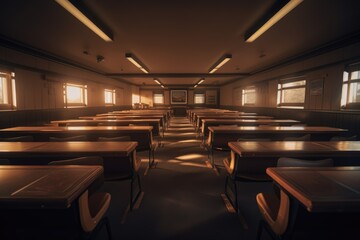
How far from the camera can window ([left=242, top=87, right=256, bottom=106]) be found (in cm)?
832

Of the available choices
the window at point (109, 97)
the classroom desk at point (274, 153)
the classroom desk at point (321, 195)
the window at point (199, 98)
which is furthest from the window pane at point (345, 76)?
the window at point (199, 98)

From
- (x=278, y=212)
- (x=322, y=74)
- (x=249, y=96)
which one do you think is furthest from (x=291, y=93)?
(x=278, y=212)

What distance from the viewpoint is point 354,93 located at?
3570 mm

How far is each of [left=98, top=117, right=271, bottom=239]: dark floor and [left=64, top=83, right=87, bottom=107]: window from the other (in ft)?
14.5

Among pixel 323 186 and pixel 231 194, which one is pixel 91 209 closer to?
pixel 323 186

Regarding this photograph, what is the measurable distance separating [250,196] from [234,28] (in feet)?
9.18

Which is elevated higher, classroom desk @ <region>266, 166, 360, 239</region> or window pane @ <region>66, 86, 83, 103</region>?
window pane @ <region>66, 86, 83, 103</region>

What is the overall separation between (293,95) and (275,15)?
3.90m

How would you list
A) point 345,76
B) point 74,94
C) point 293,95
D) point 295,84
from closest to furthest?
point 345,76 → point 295,84 → point 293,95 → point 74,94

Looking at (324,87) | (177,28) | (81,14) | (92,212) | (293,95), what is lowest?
(92,212)

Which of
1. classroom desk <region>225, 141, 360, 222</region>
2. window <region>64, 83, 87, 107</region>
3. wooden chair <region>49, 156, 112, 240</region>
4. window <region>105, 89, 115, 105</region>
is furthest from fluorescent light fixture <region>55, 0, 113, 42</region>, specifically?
window <region>105, 89, 115, 105</region>

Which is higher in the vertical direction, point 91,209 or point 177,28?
Answer: point 177,28

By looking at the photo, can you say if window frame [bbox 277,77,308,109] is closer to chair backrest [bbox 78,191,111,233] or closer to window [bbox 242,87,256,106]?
window [bbox 242,87,256,106]

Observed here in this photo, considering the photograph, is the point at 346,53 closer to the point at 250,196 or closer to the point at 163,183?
the point at 250,196
